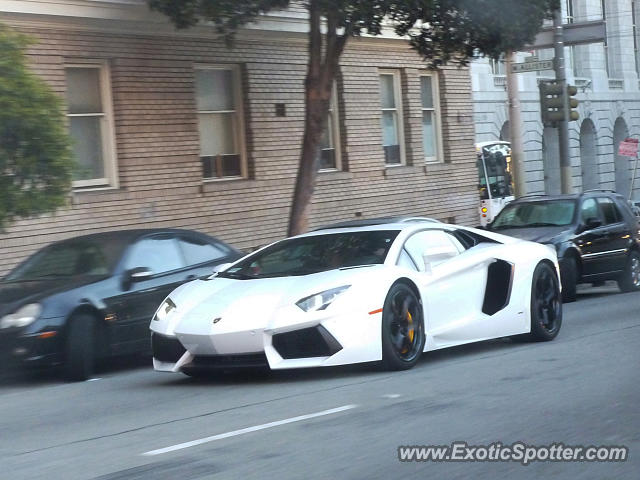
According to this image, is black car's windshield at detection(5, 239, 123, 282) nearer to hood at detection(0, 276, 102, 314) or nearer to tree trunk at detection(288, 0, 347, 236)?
hood at detection(0, 276, 102, 314)

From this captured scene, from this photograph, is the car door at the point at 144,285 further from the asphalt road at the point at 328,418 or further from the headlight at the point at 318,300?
the headlight at the point at 318,300

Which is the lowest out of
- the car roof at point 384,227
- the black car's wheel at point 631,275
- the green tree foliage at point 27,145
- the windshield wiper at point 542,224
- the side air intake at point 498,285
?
the black car's wheel at point 631,275

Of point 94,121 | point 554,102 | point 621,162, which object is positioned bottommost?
point 621,162

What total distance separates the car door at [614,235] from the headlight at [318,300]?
9345 mm

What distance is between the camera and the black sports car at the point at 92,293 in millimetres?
9961

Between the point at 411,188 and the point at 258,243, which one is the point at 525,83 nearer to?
the point at 411,188

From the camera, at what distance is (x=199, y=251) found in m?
12.1

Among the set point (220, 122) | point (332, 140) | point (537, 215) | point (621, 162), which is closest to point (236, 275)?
point (537, 215)

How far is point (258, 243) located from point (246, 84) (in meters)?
3.01

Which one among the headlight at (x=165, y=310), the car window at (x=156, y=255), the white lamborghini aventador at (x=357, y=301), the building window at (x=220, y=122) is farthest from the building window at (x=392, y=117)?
the headlight at (x=165, y=310)

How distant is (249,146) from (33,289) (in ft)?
35.8

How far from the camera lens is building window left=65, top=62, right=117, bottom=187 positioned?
59.5ft

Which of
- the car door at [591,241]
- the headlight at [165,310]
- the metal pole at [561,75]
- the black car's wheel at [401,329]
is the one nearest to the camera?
the black car's wheel at [401,329]

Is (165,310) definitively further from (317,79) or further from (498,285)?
(317,79)
